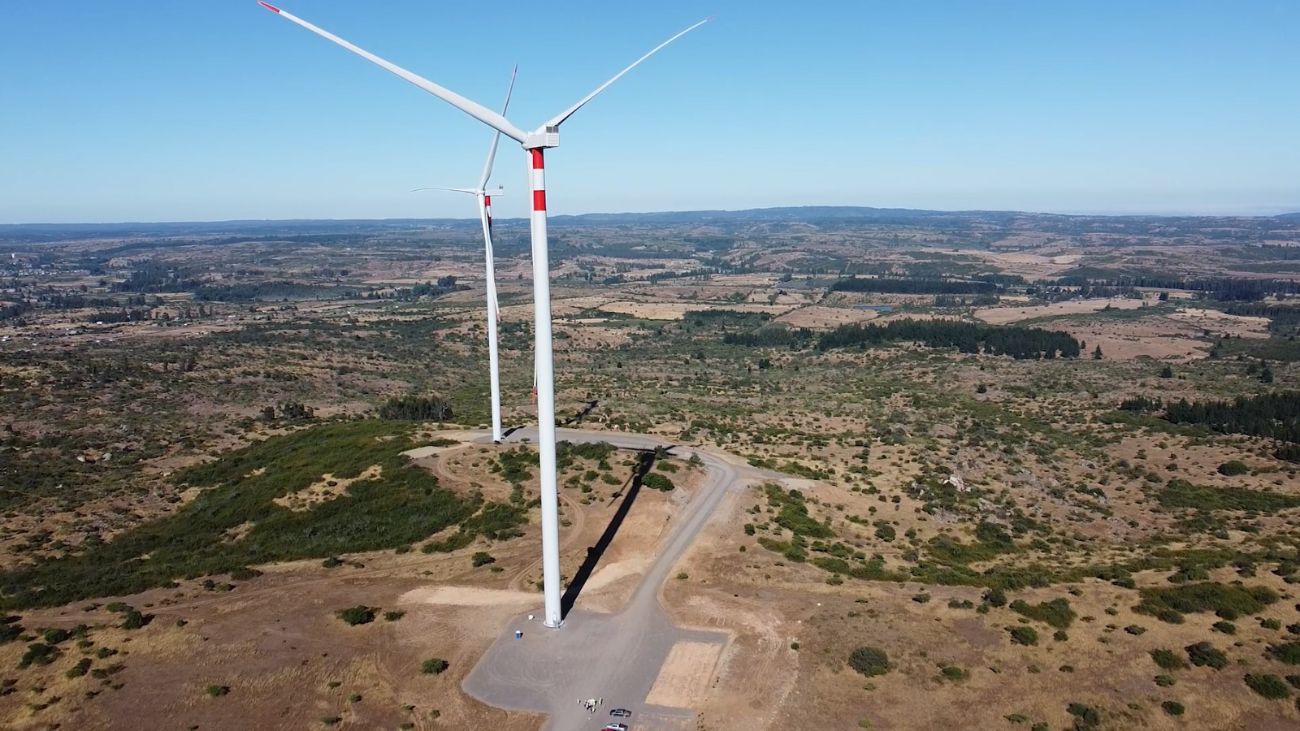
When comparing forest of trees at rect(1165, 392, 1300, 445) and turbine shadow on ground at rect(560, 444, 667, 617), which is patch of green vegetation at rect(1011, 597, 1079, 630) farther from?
forest of trees at rect(1165, 392, 1300, 445)

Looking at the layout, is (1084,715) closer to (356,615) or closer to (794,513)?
(794,513)

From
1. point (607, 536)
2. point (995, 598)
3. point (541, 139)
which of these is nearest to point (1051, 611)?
point (995, 598)

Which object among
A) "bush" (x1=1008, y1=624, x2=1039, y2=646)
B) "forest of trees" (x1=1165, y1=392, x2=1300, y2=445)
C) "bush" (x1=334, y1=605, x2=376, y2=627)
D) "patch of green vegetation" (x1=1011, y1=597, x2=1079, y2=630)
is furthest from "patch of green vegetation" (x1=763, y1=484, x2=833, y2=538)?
"forest of trees" (x1=1165, y1=392, x2=1300, y2=445)

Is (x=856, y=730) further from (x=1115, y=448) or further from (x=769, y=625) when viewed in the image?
(x=1115, y=448)

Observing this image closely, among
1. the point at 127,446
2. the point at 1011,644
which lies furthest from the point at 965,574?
the point at 127,446

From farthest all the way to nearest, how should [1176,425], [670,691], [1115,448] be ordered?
[1176,425]
[1115,448]
[670,691]

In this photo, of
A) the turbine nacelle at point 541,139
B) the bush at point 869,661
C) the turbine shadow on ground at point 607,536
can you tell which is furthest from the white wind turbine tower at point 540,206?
the bush at point 869,661
